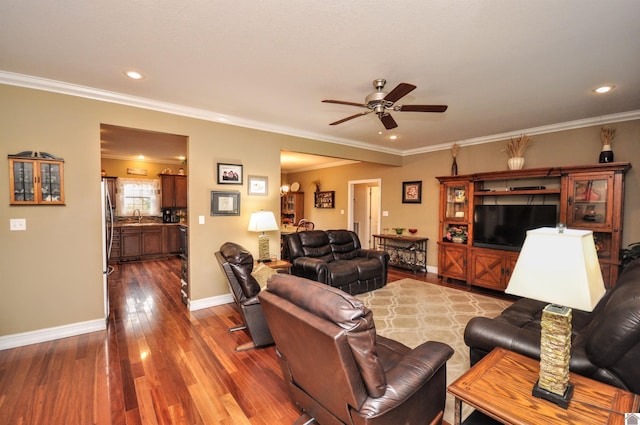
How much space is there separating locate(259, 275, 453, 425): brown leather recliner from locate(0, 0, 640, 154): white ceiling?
1.79 metres

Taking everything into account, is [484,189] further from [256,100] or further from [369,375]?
[369,375]

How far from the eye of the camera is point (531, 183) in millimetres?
4715

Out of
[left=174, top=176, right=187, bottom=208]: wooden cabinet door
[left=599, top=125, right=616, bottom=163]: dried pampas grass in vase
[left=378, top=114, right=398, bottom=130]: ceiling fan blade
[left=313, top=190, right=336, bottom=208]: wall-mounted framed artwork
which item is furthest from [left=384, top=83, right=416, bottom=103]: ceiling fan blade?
[left=174, top=176, right=187, bottom=208]: wooden cabinet door

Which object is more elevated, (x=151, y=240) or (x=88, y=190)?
(x=88, y=190)

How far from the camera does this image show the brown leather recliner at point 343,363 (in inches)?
49.9

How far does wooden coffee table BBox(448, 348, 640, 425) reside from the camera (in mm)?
1197

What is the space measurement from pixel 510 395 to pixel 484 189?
4.59 metres

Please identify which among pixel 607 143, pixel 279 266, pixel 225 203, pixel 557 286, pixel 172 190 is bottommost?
pixel 279 266

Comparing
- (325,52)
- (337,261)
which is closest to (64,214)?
(325,52)

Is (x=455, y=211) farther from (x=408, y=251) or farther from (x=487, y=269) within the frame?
(x=408, y=251)

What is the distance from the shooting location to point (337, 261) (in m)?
4.71

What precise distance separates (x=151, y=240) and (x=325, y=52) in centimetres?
670

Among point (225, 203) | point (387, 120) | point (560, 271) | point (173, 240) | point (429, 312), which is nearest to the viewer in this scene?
point (560, 271)

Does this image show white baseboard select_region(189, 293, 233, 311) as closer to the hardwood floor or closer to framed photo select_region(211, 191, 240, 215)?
the hardwood floor
